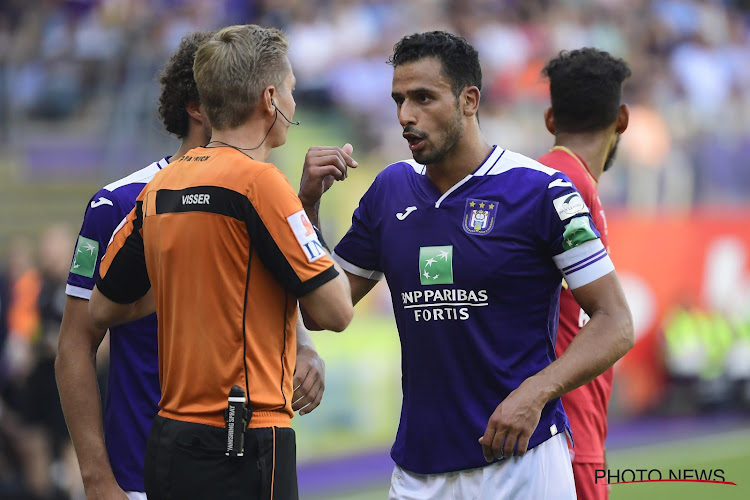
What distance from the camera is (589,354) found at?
3.17 m

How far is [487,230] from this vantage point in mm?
3301

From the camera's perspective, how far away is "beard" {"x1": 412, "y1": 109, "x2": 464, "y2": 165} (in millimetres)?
3396

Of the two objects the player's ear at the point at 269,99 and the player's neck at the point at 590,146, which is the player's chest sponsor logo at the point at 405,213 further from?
the player's neck at the point at 590,146

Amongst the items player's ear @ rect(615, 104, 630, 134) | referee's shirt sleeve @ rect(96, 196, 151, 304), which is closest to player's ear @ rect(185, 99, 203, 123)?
referee's shirt sleeve @ rect(96, 196, 151, 304)

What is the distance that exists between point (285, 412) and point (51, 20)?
7.71m

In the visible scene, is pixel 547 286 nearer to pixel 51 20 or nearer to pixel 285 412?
pixel 285 412

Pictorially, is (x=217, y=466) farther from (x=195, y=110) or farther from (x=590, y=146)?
(x=590, y=146)

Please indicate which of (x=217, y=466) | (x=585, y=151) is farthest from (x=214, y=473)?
(x=585, y=151)

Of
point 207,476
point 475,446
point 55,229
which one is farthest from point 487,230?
point 55,229

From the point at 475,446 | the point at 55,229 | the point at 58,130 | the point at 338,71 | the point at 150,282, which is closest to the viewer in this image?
the point at 150,282

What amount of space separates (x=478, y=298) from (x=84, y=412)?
1277 mm

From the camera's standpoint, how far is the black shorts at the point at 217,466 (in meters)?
2.78

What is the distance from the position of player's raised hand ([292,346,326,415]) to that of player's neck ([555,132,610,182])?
1.65 m

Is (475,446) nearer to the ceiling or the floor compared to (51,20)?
nearer to the floor
